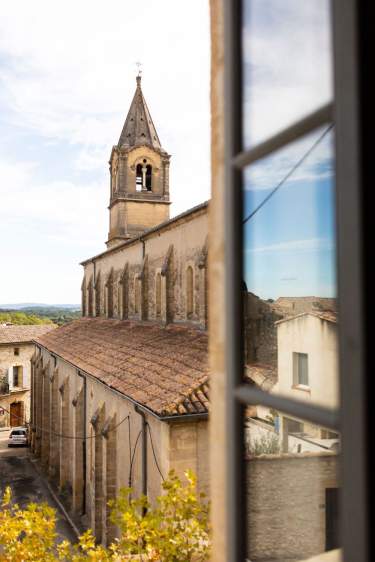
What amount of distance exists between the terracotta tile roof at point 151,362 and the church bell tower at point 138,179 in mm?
8298

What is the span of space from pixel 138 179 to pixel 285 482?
28.6 meters

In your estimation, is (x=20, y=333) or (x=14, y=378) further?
(x=20, y=333)

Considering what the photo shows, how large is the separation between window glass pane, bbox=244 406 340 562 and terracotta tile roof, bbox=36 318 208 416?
7744mm

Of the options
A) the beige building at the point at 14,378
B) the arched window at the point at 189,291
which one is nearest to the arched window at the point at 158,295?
the arched window at the point at 189,291

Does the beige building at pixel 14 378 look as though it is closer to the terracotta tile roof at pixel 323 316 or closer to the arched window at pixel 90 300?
the arched window at pixel 90 300

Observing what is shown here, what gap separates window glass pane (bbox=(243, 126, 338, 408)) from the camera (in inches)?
54.6

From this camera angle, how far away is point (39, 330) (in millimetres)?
44625

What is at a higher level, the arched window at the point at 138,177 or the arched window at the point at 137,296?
the arched window at the point at 138,177

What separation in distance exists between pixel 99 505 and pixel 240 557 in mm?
16129

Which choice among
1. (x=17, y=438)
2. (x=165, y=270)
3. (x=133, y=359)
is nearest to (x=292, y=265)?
(x=133, y=359)

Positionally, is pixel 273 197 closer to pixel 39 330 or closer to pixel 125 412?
pixel 125 412

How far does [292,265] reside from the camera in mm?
1718

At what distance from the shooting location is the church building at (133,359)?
1101cm

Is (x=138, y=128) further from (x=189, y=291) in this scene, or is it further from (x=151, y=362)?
(x=151, y=362)
